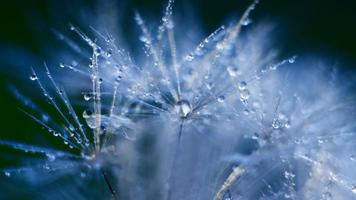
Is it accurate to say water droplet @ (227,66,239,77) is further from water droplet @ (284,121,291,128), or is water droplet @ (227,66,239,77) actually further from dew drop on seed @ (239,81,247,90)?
water droplet @ (284,121,291,128)

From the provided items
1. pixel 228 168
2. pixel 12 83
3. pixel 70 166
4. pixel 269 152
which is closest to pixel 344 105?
pixel 269 152

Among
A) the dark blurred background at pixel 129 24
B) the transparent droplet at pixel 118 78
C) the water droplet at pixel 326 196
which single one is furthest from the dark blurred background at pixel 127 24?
the water droplet at pixel 326 196

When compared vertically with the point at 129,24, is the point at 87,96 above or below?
below

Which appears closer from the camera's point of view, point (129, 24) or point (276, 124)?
point (276, 124)

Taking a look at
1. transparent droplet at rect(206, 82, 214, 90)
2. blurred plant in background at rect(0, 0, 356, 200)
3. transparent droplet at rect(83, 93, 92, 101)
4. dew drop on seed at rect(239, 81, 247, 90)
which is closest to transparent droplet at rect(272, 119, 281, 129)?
blurred plant in background at rect(0, 0, 356, 200)

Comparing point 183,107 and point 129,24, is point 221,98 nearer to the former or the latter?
point 183,107

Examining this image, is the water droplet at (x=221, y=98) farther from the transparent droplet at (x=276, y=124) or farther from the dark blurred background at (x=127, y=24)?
the dark blurred background at (x=127, y=24)

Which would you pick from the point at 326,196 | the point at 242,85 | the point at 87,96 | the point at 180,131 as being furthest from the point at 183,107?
the point at 326,196

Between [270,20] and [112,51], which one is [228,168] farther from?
[270,20]
